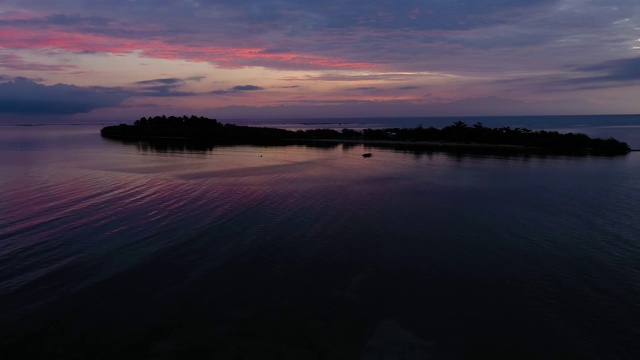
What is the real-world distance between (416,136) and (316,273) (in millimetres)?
79298

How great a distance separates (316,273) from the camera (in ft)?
49.3

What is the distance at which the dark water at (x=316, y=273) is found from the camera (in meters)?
10.7

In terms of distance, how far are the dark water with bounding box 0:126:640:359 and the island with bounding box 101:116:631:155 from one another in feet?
139

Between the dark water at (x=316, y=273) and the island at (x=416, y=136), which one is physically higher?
the island at (x=416, y=136)

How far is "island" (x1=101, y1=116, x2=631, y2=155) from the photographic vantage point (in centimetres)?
6762

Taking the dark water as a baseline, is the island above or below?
above

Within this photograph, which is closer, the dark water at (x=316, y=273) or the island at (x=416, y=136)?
the dark water at (x=316, y=273)

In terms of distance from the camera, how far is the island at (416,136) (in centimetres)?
6762

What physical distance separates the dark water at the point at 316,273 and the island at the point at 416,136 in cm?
4248

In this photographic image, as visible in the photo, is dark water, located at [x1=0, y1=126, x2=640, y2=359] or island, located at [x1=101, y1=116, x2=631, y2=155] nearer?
dark water, located at [x1=0, y1=126, x2=640, y2=359]

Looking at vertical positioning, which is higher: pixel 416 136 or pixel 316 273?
pixel 416 136

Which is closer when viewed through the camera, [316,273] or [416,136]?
[316,273]

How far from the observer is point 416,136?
90.0 meters

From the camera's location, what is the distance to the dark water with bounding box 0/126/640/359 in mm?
10719
